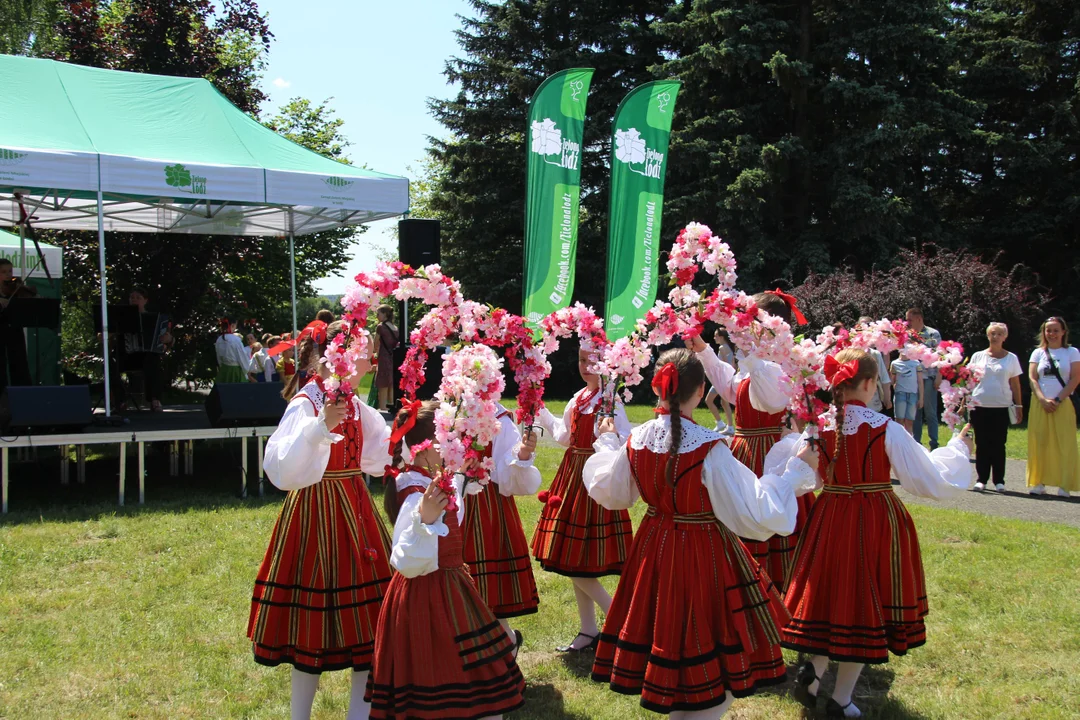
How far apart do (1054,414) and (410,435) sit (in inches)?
304

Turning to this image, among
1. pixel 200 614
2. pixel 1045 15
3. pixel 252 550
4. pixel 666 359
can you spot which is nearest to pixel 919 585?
pixel 666 359

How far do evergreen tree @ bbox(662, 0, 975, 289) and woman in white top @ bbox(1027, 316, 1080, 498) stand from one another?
31.1 ft

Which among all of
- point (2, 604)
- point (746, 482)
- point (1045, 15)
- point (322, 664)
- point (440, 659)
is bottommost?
point (2, 604)

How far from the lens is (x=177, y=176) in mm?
8508

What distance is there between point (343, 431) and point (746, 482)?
1.62 m

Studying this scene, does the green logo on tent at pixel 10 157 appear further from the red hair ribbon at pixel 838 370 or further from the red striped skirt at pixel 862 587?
the red striped skirt at pixel 862 587

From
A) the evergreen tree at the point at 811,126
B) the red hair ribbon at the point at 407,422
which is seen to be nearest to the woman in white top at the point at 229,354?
the evergreen tree at the point at 811,126

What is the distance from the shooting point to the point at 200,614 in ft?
17.4

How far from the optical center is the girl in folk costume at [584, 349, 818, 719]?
3.07 metres

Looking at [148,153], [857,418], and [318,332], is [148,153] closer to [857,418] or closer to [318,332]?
[318,332]

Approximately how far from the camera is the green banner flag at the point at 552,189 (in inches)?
491

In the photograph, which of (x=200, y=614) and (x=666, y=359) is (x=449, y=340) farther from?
(x=200, y=614)

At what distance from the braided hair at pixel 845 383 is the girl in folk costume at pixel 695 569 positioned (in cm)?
64

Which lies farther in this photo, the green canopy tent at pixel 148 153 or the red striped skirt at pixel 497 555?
the green canopy tent at pixel 148 153
